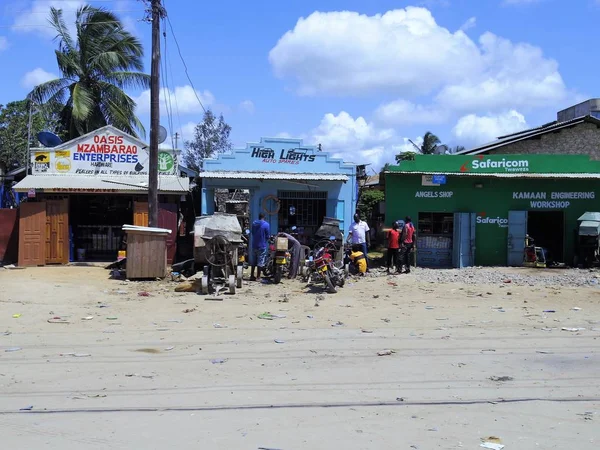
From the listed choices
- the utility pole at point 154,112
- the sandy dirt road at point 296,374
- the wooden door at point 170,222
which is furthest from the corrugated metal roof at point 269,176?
the sandy dirt road at point 296,374

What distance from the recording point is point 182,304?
464 inches

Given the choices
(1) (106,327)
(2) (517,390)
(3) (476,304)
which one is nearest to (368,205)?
(3) (476,304)

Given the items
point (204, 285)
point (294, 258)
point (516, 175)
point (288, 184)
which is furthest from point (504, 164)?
point (204, 285)

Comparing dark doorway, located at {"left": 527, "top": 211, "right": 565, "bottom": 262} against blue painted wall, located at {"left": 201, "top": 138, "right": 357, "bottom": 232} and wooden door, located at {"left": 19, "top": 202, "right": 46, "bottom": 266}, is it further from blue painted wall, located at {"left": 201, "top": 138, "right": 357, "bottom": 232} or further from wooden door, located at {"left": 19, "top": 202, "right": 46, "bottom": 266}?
wooden door, located at {"left": 19, "top": 202, "right": 46, "bottom": 266}

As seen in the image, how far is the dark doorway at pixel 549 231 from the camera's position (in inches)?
805

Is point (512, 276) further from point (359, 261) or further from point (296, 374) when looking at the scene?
point (296, 374)

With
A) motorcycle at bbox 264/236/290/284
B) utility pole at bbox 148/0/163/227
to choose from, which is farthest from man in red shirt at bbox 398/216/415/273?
utility pole at bbox 148/0/163/227

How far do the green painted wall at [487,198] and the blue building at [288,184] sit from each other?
164cm

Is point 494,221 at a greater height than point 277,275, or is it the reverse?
point 494,221

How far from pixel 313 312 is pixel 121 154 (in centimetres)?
1141

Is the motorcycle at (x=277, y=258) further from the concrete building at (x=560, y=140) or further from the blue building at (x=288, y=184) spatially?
the concrete building at (x=560, y=140)

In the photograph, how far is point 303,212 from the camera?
19.7 m

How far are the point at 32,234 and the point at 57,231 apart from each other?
2.36ft

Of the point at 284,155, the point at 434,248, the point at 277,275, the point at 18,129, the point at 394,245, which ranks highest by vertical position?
the point at 18,129
